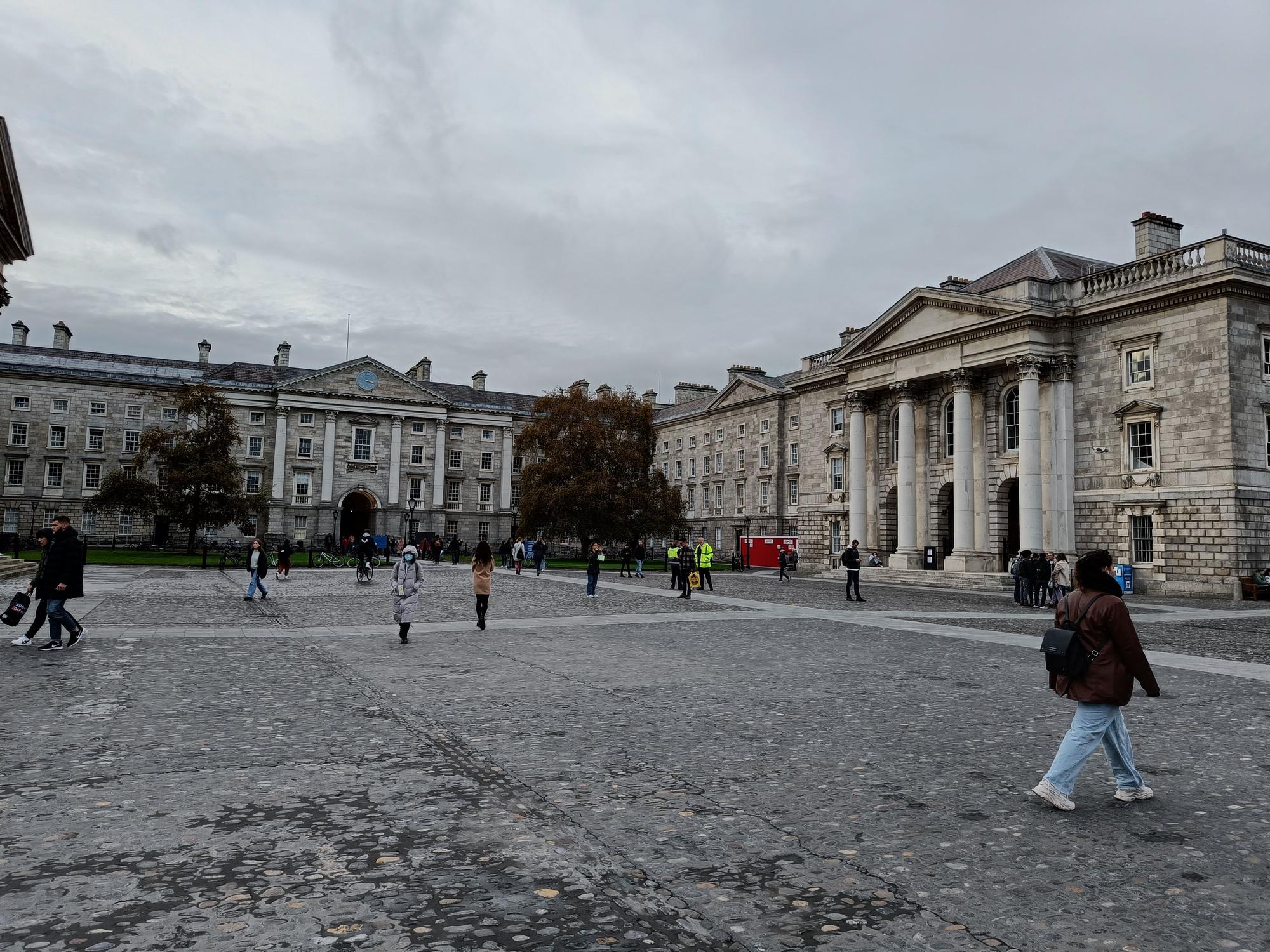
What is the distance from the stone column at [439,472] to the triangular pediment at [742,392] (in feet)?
83.1

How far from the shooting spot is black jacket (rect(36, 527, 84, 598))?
1232cm

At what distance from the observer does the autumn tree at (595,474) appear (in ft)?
180

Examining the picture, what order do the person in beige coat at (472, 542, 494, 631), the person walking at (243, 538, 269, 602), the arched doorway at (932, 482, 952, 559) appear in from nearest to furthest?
the person in beige coat at (472, 542, 494, 631)
the person walking at (243, 538, 269, 602)
the arched doorway at (932, 482, 952, 559)

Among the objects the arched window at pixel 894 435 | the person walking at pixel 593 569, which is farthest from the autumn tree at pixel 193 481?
the arched window at pixel 894 435

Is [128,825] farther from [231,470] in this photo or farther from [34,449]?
[34,449]

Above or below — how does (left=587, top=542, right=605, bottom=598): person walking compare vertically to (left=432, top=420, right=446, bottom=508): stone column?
below

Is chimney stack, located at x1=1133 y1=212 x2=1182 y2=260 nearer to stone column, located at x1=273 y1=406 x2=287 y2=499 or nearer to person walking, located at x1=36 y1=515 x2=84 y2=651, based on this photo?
person walking, located at x1=36 y1=515 x2=84 y2=651

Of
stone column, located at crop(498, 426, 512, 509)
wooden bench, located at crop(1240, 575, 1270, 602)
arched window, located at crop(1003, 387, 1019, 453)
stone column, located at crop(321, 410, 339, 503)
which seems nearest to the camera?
wooden bench, located at crop(1240, 575, 1270, 602)

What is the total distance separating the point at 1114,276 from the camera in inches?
1378

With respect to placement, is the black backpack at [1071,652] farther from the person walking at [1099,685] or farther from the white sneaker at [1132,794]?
the white sneaker at [1132,794]

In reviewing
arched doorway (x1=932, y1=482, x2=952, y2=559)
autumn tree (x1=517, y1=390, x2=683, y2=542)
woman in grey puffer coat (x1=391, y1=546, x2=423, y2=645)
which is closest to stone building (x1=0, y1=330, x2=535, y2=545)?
autumn tree (x1=517, y1=390, x2=683, y2=542)

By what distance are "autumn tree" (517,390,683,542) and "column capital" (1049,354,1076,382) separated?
26533mm

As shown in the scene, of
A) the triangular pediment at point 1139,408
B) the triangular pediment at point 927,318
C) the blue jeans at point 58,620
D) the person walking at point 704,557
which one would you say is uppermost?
the triangular pediment at point 927,318

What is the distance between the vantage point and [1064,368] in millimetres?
36469
